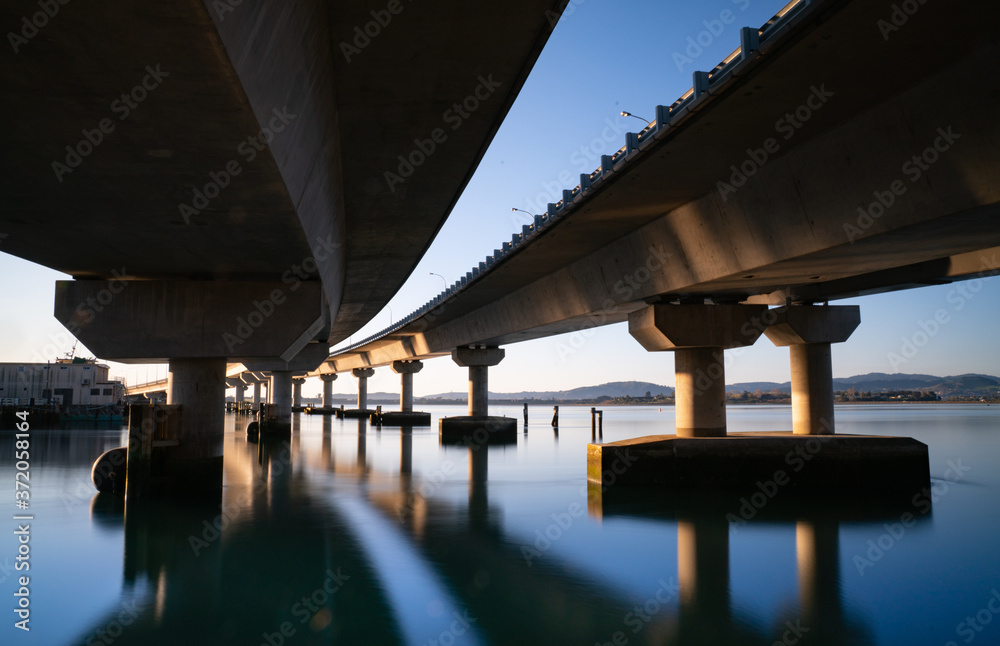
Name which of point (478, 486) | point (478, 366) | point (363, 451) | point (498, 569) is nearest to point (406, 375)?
point (478, 366)

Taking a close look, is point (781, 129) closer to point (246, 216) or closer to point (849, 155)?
point (849, 155)

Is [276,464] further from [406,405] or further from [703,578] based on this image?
[406,405]

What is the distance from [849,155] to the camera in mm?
13195

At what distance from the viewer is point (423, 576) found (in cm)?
1223

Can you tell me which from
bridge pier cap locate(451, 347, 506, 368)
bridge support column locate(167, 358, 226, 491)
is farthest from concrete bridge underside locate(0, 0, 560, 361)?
bridge pier cap locate(451, 347, 506, 368)

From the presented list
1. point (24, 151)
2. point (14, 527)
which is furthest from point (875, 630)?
point (14, 527)

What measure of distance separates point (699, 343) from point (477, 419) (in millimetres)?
27261

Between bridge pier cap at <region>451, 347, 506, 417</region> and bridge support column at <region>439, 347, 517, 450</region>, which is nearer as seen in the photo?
bridge support column at <region>439, 347, 517, 450</region>

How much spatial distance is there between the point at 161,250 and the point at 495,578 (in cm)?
1075

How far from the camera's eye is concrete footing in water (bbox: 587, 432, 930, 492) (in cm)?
2292

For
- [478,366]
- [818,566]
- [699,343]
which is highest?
[478,366]

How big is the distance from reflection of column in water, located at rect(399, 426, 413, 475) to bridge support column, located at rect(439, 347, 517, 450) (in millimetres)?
2726

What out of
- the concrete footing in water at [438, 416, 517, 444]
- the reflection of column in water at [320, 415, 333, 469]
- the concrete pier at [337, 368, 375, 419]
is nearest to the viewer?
the reflection of column in water at [320, 415, 333, 469]

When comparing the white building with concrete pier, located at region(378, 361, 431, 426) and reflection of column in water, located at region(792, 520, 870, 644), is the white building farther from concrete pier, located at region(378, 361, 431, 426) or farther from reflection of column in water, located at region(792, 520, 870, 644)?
reflection of column in water, located at region(792, 520, 870, 644)
